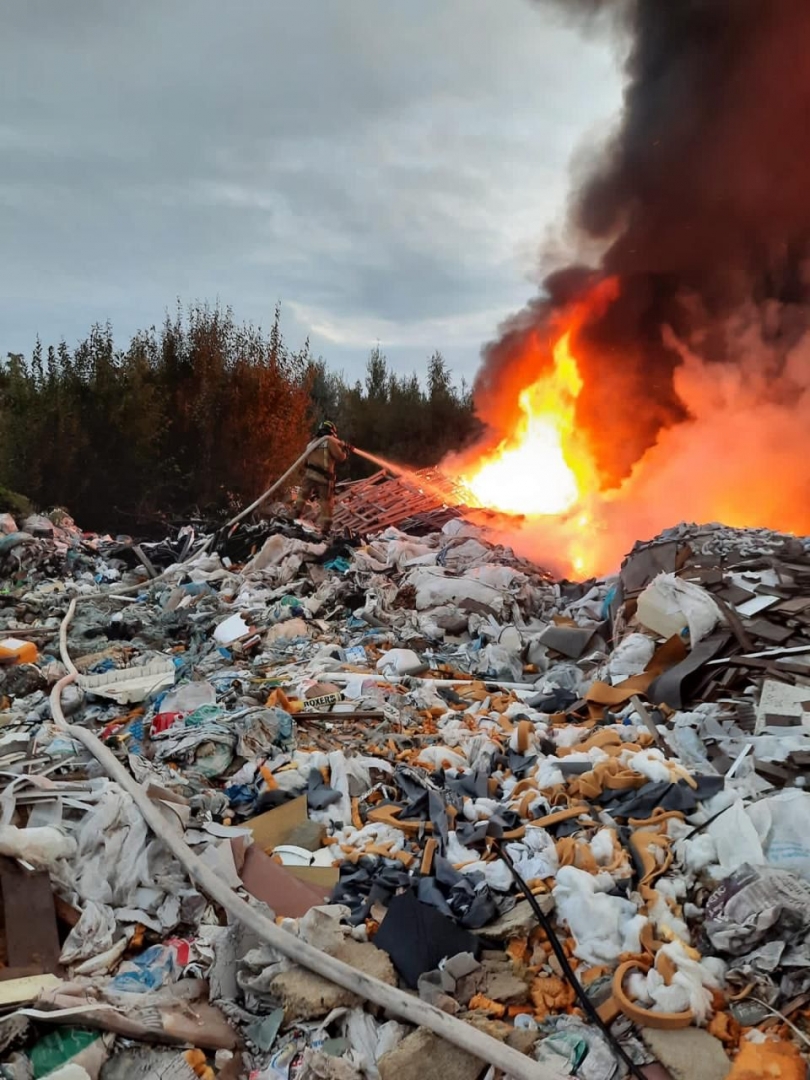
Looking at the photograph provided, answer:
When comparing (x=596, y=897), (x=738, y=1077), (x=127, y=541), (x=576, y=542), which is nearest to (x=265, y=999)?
(x=596, y=897)

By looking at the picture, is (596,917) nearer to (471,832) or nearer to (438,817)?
(471,832)

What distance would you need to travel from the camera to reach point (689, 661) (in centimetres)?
557

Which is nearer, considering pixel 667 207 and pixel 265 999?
pixel 265 999

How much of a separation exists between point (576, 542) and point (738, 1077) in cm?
1074

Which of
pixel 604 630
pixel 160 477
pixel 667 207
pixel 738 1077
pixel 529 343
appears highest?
pixel 667 207

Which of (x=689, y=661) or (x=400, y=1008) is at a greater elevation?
(x=689, y=661)

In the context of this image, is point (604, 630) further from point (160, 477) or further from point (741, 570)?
point (160, 477)

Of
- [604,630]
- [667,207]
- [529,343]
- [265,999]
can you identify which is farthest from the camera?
[529,343]

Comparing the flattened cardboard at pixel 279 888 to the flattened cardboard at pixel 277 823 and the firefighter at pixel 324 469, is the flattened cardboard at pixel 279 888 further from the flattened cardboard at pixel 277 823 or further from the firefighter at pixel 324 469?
the firefighter at pixel 324 469

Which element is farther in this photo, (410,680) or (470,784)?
(410,680)

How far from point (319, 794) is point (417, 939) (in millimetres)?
1414

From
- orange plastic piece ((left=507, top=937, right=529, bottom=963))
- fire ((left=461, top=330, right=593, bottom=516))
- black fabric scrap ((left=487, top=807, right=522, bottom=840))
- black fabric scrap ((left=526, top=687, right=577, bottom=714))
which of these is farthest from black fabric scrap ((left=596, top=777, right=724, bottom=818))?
fire ((left=461, top=330, right=593, bottom=516))

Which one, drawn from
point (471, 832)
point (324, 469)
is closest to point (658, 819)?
point (471, 832)

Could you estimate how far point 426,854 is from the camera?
3.47 metres
